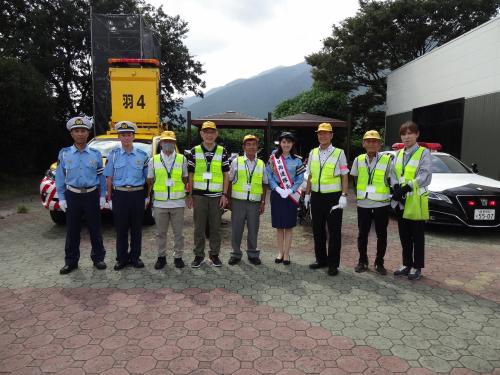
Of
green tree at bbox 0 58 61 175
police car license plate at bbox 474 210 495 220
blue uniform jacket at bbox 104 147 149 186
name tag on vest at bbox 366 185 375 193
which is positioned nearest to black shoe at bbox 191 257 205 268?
blue uniform jacket at bbox 104 147 149 186

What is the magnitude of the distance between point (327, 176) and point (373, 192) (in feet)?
1.98

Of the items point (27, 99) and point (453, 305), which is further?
point (27, 99)

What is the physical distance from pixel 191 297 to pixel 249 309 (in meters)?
0.68

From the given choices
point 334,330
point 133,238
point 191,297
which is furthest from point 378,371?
point 133,238

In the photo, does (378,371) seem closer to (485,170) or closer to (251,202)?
(251,202)

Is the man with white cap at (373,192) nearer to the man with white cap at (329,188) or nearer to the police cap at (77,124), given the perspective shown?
the man with white cap at (329,188)

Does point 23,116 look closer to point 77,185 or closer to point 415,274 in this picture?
point 77,185

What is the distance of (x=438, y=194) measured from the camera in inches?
271

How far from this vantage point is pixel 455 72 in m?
13.4

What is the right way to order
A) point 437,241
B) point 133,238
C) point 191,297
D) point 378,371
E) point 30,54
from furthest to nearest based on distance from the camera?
point 30,54
point 437,241
point 133,238
point 191,297
point 378,371

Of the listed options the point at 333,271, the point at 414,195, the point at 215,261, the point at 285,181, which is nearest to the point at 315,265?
the point at 333,271

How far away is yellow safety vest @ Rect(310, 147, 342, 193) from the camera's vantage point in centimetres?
478

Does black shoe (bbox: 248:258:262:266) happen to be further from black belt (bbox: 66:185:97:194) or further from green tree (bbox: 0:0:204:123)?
green tree (bbox: 0:0:204:123)

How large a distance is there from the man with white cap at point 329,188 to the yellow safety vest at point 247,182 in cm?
70
